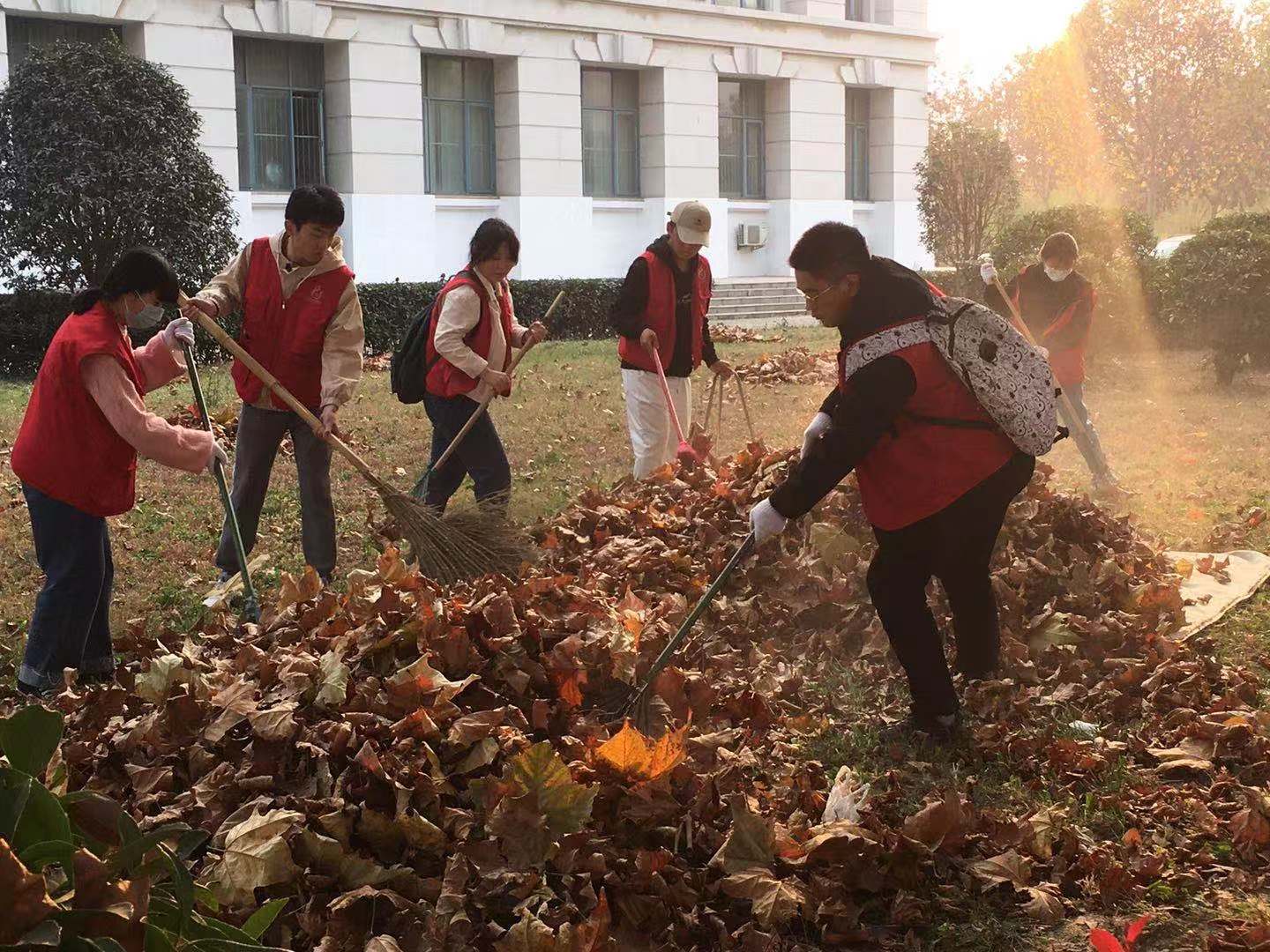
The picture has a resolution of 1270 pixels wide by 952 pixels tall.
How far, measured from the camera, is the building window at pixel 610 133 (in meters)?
24.4

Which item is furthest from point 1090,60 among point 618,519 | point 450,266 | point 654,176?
point 618,519

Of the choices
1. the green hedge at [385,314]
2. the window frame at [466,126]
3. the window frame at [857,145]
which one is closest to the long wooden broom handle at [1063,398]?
the green hedge at [385,314]

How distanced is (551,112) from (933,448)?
64.8 feet

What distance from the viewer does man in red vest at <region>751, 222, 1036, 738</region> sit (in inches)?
164

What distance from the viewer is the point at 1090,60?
42.8 metres

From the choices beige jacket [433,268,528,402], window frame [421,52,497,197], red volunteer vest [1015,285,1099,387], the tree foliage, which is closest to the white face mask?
beige jacket [433,268,528,402]

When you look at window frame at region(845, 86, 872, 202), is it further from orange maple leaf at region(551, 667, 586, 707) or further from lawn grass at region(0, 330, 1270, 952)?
orange maple leaf at region(551, 667, 586, 707)

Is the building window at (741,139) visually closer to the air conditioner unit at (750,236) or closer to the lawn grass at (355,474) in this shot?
the air conditioner unit at (750,236)

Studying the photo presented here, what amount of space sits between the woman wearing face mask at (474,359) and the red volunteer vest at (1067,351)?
12.2 ft

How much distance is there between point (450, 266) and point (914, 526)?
60.7 ft

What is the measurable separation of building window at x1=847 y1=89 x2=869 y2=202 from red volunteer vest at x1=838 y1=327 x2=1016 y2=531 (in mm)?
25328

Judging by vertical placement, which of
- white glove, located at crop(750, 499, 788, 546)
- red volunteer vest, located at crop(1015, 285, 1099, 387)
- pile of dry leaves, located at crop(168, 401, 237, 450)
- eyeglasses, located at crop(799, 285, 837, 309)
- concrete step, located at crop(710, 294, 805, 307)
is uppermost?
concrete step, located at crop(710, 294, 805, 307)

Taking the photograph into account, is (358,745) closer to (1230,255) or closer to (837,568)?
(837,568)

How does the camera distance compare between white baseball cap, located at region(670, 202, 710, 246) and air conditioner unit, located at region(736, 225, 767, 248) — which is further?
air conditioner unit, located at region(736, 225, 767, 248)
